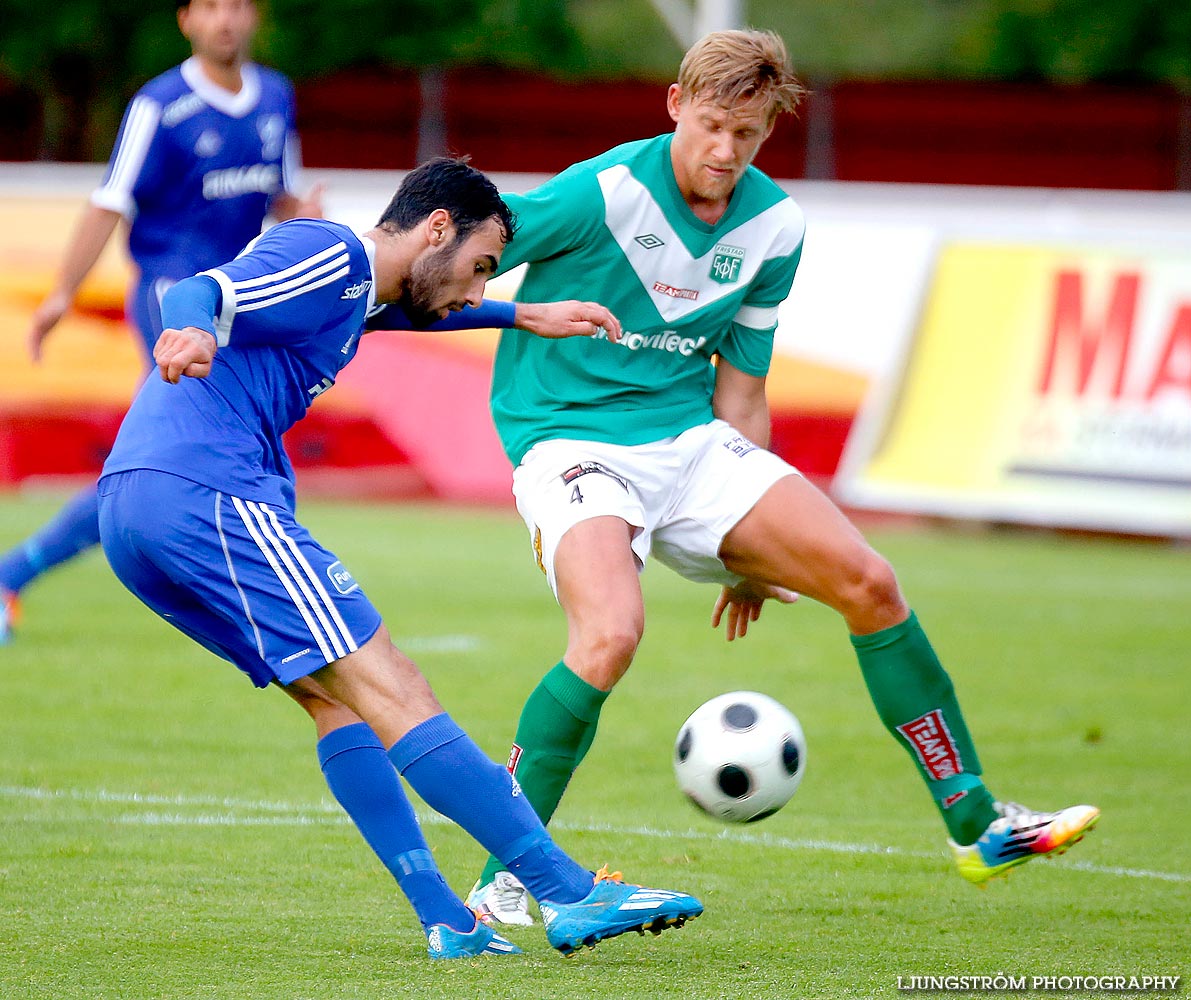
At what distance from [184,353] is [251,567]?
492mm

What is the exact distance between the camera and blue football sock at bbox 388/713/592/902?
392cm

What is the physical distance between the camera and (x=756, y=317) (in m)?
5.27

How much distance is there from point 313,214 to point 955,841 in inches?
130

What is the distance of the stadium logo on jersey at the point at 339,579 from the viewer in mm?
3893

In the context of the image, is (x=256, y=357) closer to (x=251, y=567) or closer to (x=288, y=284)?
(x=288, y=284)

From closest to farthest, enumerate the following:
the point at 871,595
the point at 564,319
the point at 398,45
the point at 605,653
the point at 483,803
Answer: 1. the point at 483,803
2. the point at 605,653
3. the point at 564,319
4. the point at 871,595
5. the point at 398,45

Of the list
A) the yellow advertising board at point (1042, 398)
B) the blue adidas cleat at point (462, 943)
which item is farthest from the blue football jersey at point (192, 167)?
the yellow advertising board at point (1042, 398)

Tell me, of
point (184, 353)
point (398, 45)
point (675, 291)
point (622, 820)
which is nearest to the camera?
point (184, 353)

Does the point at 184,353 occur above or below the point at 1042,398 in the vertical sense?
above

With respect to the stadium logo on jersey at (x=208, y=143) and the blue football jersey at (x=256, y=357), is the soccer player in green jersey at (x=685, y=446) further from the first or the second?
the stadium logo on jersey at (x=208, y=143)

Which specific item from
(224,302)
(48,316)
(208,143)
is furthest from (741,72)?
(48,316)

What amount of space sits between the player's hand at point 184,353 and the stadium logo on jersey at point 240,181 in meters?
4.03

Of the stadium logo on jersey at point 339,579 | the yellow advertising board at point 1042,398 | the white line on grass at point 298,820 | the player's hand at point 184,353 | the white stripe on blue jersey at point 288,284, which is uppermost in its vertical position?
the white stripe on blue jersey at point 288,284

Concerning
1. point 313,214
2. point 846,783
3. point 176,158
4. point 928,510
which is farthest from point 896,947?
point 928,510
